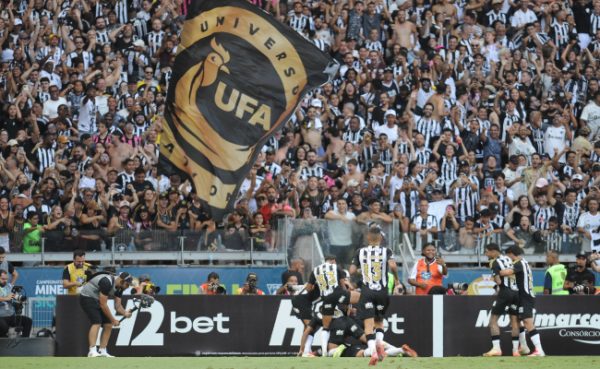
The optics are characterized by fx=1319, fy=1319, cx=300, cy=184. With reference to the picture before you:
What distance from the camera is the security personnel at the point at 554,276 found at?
2283 cm

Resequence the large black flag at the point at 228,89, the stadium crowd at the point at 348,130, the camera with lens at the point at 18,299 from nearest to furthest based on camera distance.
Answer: the large black flag at the point at 228,89, the camera with lens at the point at 18,299, the stadium crowd at the point at 348,130

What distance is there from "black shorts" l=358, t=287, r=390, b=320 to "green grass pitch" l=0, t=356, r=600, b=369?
78cm

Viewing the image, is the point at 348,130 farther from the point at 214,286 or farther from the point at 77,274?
the point at 77,274

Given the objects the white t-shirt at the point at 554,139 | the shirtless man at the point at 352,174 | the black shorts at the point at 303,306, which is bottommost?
the black shorts at the point at 303,306

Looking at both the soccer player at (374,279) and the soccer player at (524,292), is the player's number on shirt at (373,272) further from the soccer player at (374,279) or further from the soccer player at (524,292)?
the soccer player at (524,292)

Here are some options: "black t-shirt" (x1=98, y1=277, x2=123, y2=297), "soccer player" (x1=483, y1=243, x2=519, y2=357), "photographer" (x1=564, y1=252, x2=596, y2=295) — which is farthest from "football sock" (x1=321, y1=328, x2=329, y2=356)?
"photographer" (x1=564, y1=252, x2=596, y2=295)

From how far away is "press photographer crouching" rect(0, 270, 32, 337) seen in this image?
21781 millimetres

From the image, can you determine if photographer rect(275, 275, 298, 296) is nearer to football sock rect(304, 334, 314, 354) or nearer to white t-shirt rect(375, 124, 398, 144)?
football sock rect(304, 334, 314, 354)

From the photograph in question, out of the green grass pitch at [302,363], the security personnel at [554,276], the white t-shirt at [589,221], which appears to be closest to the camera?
the green grass pitch at [302,363]

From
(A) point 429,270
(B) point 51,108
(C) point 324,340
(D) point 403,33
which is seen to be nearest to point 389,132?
(D) point 403,33

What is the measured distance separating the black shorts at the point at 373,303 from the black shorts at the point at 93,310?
449cm

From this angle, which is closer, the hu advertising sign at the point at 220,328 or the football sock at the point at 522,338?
the football sock at the point at 522,338

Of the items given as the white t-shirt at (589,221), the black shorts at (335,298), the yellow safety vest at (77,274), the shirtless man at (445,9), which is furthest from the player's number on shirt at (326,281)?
the shirtless man at (445,9)

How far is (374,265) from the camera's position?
63.7 ft
